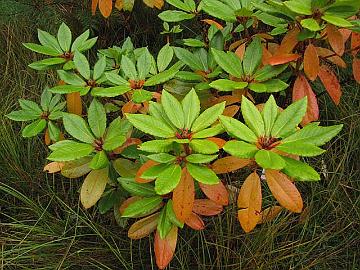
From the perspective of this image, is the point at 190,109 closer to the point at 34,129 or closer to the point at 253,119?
the point at 253,119

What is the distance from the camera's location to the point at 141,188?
1.34m

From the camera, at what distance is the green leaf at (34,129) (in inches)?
61.7

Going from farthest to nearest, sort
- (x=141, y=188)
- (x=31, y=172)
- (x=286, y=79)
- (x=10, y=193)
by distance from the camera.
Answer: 1. (x=31, y=172)
2. (x=10, y=193)
3. (x=286, y=79)
4. (x=141, y=188)

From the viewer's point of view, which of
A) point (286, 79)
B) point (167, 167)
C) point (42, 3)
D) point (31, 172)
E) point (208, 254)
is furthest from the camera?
point (42, 3)

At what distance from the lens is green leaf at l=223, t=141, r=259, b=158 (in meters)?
1.07

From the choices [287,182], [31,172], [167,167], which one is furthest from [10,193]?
[287,182]

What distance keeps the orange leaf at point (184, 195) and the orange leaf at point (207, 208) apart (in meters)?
0.18

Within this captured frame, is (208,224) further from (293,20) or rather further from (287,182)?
Result: (293,20)

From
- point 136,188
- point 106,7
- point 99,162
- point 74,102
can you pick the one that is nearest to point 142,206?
point 136,188

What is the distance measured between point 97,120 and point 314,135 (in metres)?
0.56

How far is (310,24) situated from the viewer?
124 centimetres

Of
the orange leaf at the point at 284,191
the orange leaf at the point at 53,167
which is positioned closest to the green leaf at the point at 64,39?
the orange leaf at the point at 53,167

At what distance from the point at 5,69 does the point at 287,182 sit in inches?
75.3

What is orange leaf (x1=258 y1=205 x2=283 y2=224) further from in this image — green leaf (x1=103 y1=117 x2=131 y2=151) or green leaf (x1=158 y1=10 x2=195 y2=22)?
green leaf (x1=158 y1=10 x2=195 y2=22)
